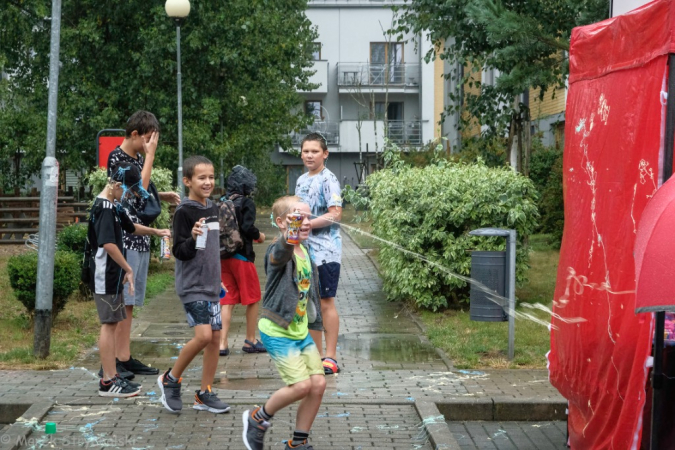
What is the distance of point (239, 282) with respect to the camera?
28.7 ft

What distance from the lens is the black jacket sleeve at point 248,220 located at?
862cm

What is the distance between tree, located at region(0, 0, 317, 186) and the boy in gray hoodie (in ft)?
52.4

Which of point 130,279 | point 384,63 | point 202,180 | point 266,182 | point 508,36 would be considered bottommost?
point 130,279

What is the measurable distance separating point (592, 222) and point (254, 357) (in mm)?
4088

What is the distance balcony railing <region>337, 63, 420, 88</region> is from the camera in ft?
166

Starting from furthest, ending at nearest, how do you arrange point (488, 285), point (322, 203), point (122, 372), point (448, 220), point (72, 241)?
point (72, 241) < point (448, 220) < point (488, 285) < point (322, 203) < point (122, 372)

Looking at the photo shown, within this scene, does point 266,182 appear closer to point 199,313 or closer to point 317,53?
point 317,53

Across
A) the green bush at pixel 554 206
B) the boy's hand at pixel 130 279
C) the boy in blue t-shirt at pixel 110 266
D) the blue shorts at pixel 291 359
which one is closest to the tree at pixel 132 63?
the green bush at pixel 554 206

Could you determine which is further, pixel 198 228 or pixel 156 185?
pixel 156 185

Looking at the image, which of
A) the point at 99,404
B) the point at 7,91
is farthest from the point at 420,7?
the point at 7,91

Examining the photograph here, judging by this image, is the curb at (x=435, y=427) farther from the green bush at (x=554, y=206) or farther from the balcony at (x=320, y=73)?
the balcony at (x=320, y=73)

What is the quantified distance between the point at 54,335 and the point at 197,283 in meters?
3.55

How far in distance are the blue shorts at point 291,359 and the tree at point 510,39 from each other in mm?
6112

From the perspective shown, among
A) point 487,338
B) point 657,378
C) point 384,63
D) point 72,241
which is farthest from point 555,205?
point 384,63
